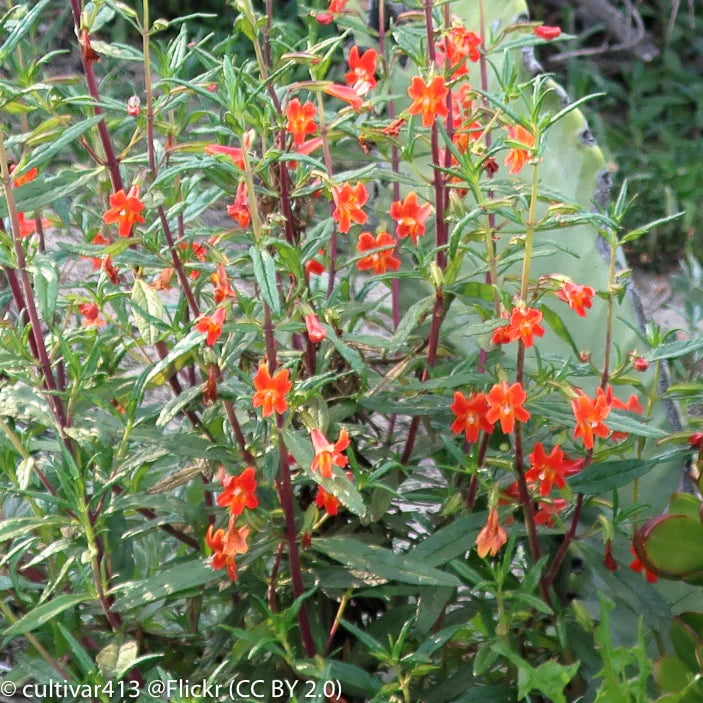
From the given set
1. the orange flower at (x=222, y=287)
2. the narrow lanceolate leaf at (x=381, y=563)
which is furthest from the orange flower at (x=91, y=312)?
the narrow lanceolate leaf at (x=381, y=563)

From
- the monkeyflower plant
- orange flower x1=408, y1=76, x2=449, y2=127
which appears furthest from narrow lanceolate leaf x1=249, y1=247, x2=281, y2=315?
orange flower x1=408, y1=76, x2=449, y2=127

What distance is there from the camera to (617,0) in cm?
359

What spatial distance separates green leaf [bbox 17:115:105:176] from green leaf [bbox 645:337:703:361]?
0.55m

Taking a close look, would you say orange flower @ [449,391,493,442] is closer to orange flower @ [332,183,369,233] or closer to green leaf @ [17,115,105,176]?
orange flower @ [332,183,369,233]

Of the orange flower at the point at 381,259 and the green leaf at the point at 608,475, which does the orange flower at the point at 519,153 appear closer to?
the orange flower at the point at 381,259

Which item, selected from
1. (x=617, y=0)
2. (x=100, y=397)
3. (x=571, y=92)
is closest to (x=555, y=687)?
(x=100, y=397)

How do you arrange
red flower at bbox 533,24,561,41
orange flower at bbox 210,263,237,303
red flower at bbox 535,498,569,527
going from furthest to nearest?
1. red flower at bbox 533,24,561,41
2. red flower at bbox 535,498,569,527
3. orange flower at bbox 210,263,237,303

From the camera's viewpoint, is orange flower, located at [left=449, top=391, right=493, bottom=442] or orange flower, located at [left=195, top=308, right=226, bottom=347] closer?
orange flower, located at [left=195, top=308, right=226, bottom=347]

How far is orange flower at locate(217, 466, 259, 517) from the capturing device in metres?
0.94

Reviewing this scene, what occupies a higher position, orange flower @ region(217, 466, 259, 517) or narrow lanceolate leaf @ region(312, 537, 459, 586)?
orange flower @ region(217, 466, 259, 517)

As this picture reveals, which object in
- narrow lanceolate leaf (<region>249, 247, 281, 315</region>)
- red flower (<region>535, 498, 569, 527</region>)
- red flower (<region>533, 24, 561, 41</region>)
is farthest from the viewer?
red flower (<region>533, 24, 561, 41</region>)

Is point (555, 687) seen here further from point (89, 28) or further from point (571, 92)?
point (571, 92)

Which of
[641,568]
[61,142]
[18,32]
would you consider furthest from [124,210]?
[641,568]

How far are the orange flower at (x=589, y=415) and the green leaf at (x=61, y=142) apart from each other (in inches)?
19.2
